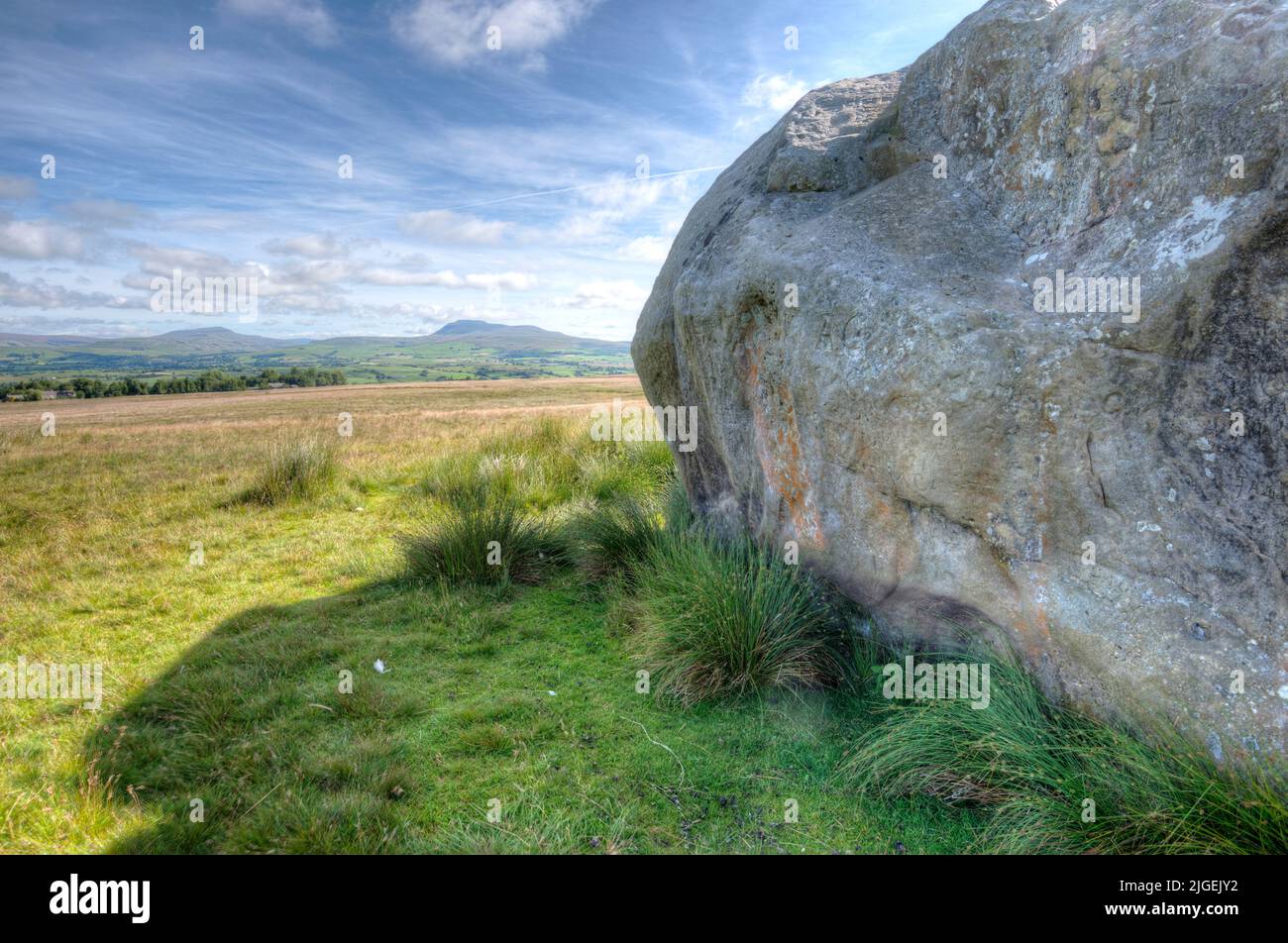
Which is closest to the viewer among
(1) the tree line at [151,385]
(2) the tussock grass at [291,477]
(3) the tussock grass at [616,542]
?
(3) the tussock grass at [616,542]

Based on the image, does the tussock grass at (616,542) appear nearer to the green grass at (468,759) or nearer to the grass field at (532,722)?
the grass field at (532,722)

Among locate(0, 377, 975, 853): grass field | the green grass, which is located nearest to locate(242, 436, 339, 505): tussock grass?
locate(0, 377, 975, 853): grass field

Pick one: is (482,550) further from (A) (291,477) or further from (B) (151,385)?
(B) (151,385)

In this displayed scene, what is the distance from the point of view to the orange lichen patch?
5.19 m

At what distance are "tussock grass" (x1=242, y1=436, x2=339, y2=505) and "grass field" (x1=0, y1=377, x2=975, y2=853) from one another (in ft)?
8.57

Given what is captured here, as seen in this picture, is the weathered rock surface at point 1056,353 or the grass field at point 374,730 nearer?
the weathered rock surface at point 1056,353

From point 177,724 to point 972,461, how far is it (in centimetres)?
551

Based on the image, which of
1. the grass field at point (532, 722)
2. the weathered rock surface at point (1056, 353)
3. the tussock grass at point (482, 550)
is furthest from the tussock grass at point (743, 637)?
the tussock grass at point (482, 550)

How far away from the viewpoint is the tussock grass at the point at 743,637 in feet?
16.0

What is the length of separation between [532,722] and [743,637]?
1598 millimetres

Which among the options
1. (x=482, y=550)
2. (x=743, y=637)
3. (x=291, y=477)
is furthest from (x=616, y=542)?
(x=291, y=477)

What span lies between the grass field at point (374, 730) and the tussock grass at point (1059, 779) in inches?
7.7

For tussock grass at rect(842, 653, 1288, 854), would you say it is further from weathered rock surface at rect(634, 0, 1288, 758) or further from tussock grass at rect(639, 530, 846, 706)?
tussock grass at rect(639, 530, 846, 706)
